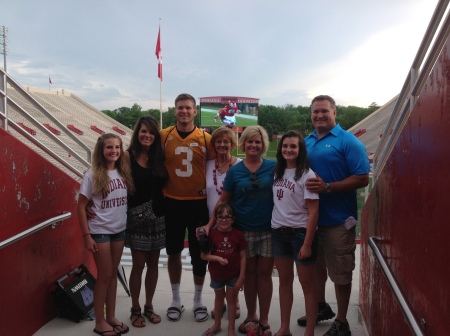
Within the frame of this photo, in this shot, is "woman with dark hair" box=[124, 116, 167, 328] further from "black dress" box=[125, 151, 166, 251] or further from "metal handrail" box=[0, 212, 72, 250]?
"metal handrail" box=[0, 212, 72, 250]

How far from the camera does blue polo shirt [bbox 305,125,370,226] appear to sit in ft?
10.4

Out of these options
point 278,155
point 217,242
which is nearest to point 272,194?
point 278,155

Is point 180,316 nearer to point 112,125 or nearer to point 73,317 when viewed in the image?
point 73,317

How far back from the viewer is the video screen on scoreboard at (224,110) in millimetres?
35906

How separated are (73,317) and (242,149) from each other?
2.13 meters

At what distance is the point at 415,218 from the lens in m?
1.95

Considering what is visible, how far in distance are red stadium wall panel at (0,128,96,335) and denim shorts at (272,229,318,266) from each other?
1943 mm

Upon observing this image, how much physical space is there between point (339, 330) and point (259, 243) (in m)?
0.97

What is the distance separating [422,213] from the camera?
6.04ft

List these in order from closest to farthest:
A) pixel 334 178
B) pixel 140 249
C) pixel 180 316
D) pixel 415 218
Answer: pixel 415 218 → pixel 334 178 → pixel 140 249 → pixel 180 316

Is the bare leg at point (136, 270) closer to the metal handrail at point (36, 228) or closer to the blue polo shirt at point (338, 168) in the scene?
the metal handrail at point (36, 228)

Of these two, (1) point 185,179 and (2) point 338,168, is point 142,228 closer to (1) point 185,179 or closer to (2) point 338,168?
(1) point 185,179

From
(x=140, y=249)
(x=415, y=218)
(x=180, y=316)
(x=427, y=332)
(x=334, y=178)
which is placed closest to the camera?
(x=427, y=332)

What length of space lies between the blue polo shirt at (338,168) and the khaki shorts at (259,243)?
44 cm
